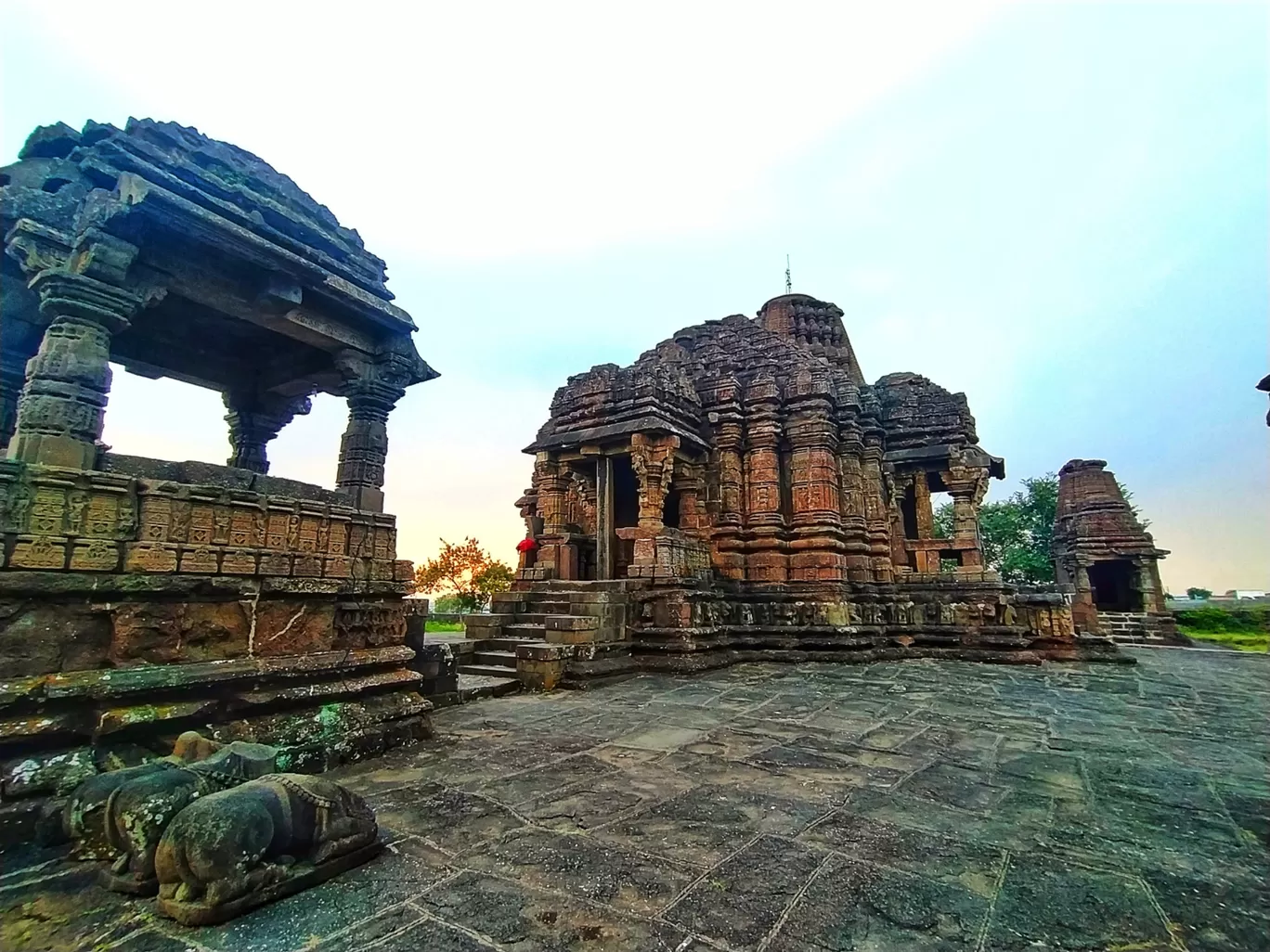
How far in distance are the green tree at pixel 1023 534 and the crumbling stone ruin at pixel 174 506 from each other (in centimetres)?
3602

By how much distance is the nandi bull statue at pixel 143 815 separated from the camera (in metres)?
2.39

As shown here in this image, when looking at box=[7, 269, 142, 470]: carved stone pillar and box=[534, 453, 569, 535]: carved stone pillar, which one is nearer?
box=[7, 269, 142, 470]: carved stone pillar

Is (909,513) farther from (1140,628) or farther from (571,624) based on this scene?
(571,624)

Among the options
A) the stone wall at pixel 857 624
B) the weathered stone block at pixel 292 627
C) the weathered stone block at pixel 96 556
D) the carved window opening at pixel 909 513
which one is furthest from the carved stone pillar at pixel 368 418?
the carved window opening at pixel 909 513

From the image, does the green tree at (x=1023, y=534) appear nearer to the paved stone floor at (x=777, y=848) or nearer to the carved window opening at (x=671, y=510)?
the carved window opening at (x=671, y=510)

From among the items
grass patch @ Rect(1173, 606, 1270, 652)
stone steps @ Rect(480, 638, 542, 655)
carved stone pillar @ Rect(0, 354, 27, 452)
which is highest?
carved stone pillar @ Rect(0, 354, 27, 452)

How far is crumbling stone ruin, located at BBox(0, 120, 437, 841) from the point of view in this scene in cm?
342

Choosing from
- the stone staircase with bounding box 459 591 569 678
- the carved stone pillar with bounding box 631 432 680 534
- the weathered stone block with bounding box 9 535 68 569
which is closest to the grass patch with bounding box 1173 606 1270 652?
the carved stone pillar with bounding box 631 432 680 534

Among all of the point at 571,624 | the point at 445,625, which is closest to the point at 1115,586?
the point at 571,624

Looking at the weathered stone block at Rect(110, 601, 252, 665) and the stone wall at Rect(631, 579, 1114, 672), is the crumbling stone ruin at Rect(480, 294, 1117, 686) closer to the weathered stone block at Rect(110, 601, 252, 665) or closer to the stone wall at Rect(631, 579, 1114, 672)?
the stone wall at Rect(631, 579, 1114, 672)

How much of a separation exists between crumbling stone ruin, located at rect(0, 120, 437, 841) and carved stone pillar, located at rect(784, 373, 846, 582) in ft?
29.6

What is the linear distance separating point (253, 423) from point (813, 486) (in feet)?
33.2

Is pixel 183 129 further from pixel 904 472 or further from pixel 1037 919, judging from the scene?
pixel 904 472

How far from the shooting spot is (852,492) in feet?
44.6
